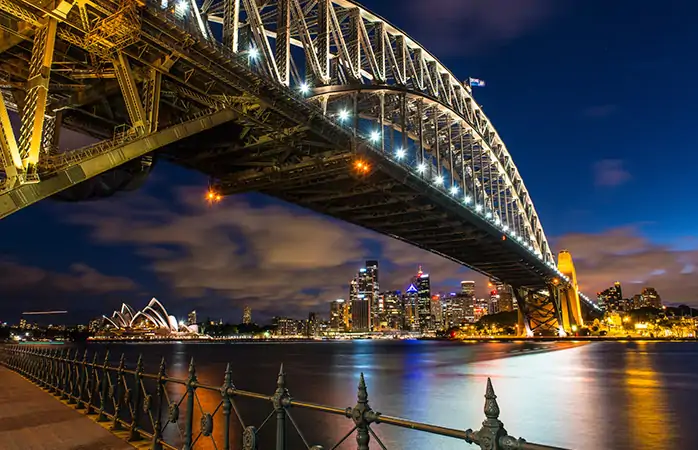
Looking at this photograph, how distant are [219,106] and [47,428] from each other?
1589cm

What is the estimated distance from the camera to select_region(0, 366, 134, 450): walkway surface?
816 cm

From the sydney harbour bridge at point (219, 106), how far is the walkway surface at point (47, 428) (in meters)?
4.94

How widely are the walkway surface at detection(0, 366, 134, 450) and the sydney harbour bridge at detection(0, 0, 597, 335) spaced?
4.94 metres

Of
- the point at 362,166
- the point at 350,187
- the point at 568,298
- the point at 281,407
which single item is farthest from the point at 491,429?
the point at 568,298

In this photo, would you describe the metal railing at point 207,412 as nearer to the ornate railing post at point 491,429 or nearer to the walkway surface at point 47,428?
the ornate railing post at point 491,429

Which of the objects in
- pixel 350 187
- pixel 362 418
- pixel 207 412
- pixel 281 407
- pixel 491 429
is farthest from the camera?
pixel 350 187

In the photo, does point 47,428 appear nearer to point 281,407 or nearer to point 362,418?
point 281,407

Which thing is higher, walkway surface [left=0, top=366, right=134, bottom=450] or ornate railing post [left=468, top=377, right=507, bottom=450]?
ornate railing post [left=468, top=377, right=507, bottom=450]

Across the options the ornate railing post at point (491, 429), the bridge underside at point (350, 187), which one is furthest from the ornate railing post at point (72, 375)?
the bridge underside at point (350, 187)

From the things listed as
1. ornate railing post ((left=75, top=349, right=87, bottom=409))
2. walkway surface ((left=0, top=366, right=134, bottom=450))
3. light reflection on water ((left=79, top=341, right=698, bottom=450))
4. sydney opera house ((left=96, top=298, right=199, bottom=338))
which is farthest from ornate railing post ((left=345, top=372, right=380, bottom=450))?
sydney opera house ((left=96, top=298, right=199, bottom=338))

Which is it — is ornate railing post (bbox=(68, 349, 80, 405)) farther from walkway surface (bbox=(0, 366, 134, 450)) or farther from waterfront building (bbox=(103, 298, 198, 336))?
waterfront building (bbox=(103, 298, 198, 336))

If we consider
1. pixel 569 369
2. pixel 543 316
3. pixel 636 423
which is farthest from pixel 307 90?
pixel 543 316

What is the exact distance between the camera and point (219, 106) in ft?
74.3

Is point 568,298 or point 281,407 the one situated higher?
point 568,298
